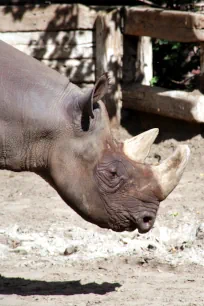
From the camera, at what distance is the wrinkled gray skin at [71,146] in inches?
200

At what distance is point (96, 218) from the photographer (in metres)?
5.38

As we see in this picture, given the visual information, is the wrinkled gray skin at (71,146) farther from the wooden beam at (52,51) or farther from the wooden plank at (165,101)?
the wooden beam at (52,51)

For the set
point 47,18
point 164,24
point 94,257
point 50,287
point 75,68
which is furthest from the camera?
point 75,68

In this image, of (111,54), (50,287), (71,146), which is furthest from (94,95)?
(111,54)

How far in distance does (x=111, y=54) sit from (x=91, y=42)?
0.29 m

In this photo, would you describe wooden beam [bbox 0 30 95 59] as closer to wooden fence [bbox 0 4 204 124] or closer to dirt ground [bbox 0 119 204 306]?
wooden fence [bbox 0 4 204 124]

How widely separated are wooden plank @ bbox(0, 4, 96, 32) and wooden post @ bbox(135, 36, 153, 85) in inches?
25.3

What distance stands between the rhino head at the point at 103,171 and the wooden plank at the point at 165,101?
352 cm

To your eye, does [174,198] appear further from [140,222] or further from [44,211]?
[140,222]

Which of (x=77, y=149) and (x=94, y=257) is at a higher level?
(x=77, y=149)

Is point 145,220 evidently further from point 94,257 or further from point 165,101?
point 165,101

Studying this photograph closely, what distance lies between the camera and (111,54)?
996 cm

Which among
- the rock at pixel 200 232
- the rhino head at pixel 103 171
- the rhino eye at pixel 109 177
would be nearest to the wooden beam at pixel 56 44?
the rock at pixel 200 232

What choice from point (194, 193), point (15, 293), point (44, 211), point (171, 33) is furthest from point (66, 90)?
point (171, 33)
